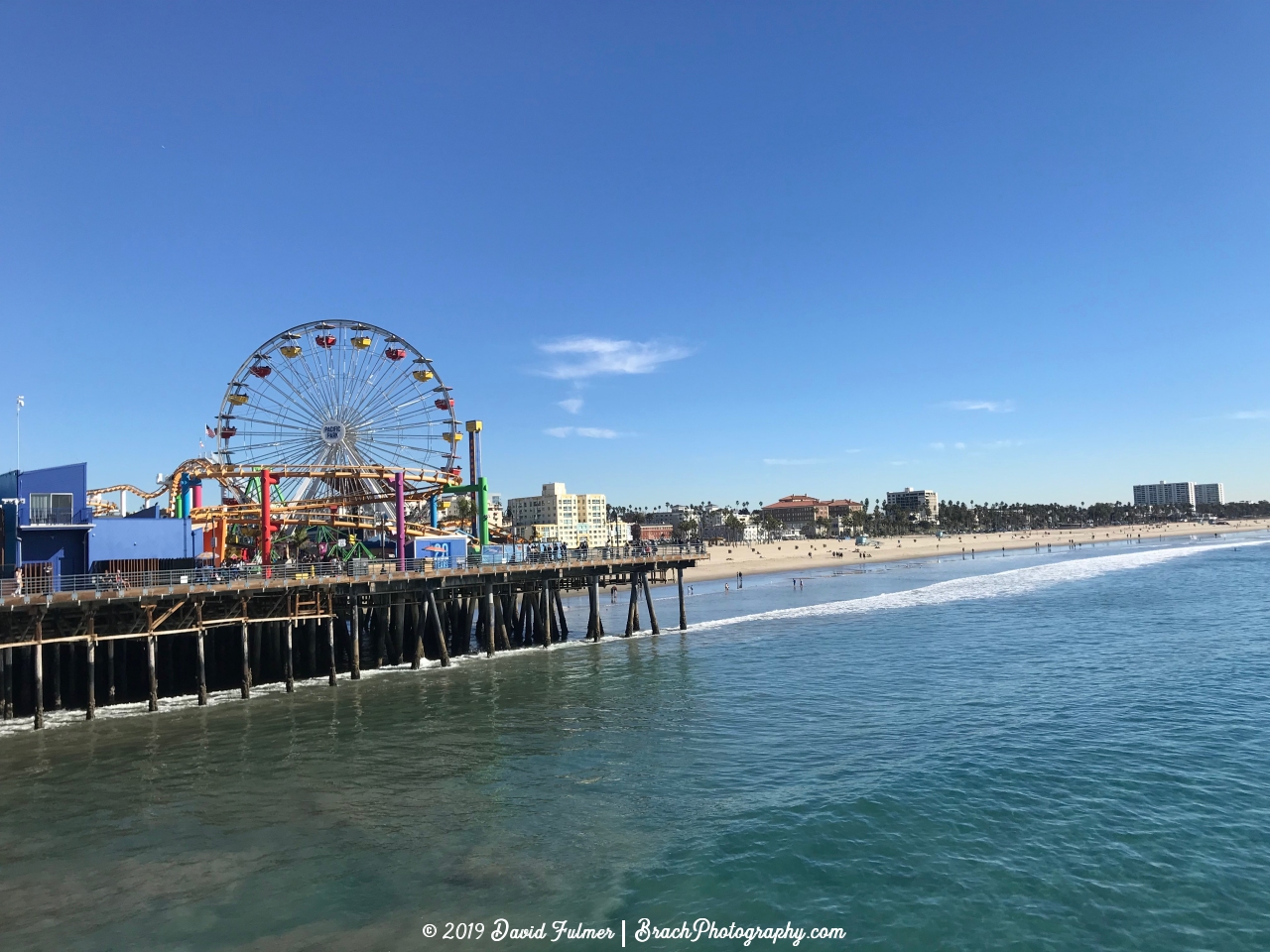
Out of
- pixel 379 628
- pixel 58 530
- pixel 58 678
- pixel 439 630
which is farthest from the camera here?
pixel 379 628

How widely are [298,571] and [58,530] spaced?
8.64 meters

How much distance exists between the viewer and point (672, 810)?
16688mm

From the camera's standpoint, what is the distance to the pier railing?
2850cm

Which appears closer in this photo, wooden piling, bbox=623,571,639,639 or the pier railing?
the pier railing

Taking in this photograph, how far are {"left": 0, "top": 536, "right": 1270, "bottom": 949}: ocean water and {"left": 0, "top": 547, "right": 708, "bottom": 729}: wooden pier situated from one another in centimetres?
267

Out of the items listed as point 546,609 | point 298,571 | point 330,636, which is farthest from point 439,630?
point 546,609

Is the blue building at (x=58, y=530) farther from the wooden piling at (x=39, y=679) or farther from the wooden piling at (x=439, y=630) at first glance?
the wooden piling at (x=439, y=630)

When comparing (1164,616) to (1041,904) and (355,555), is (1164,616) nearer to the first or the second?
(1041,904)

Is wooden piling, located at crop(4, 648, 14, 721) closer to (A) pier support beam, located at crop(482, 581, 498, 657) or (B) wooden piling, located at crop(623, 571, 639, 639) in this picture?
(A) pier support beam, located at crop(482, 581, 498, 657)

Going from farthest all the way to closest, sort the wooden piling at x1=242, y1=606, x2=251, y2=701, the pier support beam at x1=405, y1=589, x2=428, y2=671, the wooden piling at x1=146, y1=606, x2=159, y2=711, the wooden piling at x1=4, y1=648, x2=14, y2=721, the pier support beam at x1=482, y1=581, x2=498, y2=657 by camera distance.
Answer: the pier support beam at x1=482, y1=581, x2=498, y2=657 → the pier support beam at x1=405, y1=589, x2=428, y2=671 → the wooden piling at x1=242, y1=606, x2=251, y2=701 → the wooden piling at x1=146, y1=606, x2=159, y2=711 → the wooden piling at x1=4, y1=648, x2=14, y2=721

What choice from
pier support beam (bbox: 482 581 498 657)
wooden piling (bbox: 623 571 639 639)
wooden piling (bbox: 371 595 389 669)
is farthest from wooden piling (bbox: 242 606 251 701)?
wooden piling (bbox: 623 571 639 639)

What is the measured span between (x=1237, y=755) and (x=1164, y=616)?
31.3 meters

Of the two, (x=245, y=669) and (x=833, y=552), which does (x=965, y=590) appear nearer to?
(x=245, y=669)

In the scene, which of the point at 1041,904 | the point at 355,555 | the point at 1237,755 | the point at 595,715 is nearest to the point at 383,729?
the point at 595,715
